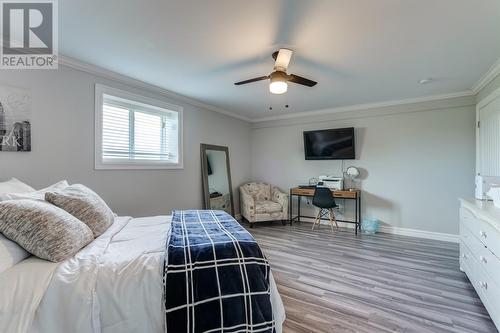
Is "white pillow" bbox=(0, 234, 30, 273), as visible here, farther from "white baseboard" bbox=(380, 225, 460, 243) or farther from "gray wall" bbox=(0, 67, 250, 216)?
"white baseboard" bbox=(380, 225, 460, 243)

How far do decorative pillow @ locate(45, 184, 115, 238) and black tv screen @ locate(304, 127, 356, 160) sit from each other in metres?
4.01

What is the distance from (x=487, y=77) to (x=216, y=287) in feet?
13.3

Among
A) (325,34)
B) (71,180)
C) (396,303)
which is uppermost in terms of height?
(325,34)

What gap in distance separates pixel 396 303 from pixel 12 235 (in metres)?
2.86

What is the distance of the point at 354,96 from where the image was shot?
Answer: 3.97m

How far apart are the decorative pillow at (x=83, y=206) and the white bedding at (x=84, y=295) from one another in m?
0.43

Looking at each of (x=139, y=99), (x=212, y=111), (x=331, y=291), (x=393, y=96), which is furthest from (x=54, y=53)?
(x=393, y=96)

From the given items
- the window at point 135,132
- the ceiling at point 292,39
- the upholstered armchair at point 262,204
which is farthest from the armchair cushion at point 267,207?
the ceiling at point 292,39

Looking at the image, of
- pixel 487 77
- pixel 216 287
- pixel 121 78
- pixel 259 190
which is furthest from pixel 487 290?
pixel 121 78

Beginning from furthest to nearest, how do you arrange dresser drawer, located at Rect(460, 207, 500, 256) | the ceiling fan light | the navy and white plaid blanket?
the ceiling fan light < dresser drawer, located at Rect(460, 207, 500, 256) < the navy and white plaid blanket

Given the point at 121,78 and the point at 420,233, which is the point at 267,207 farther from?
the point at 121,78

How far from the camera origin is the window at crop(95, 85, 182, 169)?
3041mm

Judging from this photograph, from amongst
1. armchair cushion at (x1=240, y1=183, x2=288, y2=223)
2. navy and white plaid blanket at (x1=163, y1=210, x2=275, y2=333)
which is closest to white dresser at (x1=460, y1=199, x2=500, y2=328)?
navy and white plaid blanket at (x1=163, y1=210, x2=275, y2=333)

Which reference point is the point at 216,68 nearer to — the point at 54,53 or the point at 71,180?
the point at 54,53
